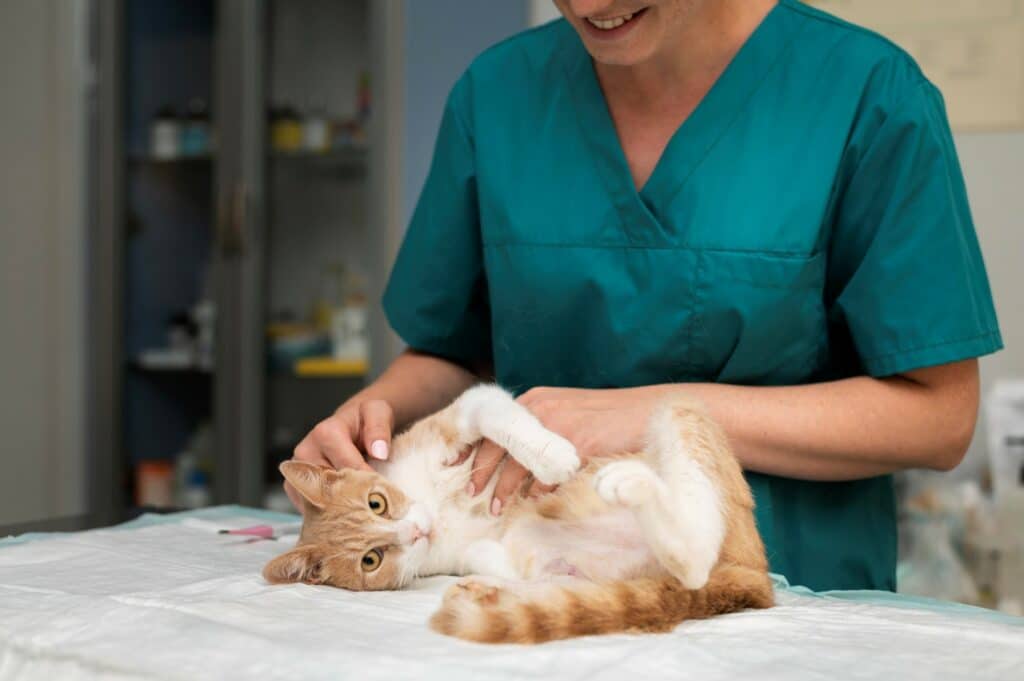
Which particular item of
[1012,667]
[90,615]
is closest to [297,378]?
[90,615]

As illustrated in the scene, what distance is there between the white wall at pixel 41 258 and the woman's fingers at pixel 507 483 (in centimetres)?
263

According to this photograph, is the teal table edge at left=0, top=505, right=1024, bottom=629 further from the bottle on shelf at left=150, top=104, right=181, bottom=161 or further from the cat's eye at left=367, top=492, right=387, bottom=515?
the bottle on shelf at left=150, top=104, right=181, bottom=161

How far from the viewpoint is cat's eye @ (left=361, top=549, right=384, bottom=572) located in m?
1.10

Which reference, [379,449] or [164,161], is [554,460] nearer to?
[379,449]

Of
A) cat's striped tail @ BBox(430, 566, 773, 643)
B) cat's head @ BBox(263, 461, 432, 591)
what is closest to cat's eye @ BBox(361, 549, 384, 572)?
cat's head @ BBox(263, 461, 432, 591)

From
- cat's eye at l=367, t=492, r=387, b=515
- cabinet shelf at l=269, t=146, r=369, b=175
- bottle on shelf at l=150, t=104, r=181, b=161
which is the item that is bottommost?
cat's eye at l=367, t=492, r=387, b=515

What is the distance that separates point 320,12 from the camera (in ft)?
10.4

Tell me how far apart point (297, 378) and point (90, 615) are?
Answer: 239cm

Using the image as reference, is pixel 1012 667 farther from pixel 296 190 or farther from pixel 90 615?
pixel 296 190

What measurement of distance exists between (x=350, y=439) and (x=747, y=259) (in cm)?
51

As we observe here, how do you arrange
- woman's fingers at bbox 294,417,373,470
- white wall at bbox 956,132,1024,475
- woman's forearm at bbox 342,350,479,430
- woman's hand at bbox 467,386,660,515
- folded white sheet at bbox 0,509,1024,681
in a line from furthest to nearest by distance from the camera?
white wall at bbox 956,132,1024,475, woman's forearm at bbox 342,350,479,430, woman's fingers at bbox 294,417,373,470, woman's hand at bbox 467,386,660,515, folded white sheet at bbox 0,509,1024,681

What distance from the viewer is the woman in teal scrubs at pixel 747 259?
3.72 ft

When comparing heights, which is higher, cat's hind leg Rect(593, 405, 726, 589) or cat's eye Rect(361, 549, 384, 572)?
cat's hind leg Rect(593, 405, 726, 589)

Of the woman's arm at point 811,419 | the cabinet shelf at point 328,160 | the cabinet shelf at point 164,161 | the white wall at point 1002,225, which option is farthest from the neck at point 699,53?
the cabinet shelf at point 164,161
